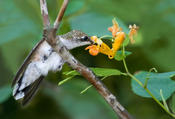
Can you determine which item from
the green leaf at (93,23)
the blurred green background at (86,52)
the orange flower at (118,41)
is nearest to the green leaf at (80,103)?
the blurred green background at (86,52)

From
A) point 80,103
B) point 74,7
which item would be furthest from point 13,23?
point 80,103

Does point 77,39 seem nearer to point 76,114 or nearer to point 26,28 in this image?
point 26,28

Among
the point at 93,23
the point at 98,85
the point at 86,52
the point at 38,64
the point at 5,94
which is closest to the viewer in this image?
the point at 98,85

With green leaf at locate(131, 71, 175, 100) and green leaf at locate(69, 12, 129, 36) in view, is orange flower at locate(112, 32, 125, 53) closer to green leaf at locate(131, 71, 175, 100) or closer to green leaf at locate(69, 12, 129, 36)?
green leaf at locate(131, 71, 175, 100)

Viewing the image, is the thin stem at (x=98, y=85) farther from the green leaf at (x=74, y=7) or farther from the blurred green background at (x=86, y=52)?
the green leaf at (x=74, y=7)

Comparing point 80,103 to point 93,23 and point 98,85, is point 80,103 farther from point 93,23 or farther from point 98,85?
point 98,85

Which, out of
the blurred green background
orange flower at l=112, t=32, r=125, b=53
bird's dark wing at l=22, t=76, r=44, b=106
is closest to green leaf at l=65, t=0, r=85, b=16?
the blurred green background

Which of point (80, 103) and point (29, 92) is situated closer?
point (29, 92)
